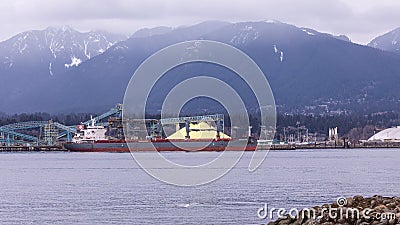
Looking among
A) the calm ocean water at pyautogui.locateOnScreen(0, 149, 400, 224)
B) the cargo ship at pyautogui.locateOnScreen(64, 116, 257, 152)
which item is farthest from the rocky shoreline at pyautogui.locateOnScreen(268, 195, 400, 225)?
the cargo ship at pyautogui.locateOnScreen(64, 116, 257, 152)

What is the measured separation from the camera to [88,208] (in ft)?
106

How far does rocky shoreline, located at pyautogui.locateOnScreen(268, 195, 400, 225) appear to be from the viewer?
17733 millimetres

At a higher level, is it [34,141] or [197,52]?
[197,52]

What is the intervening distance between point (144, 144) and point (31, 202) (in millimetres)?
67626

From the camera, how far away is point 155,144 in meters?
102

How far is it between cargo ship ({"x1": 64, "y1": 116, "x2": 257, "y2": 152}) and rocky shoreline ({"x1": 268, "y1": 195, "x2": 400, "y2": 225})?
8055cm

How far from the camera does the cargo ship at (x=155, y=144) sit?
337ft

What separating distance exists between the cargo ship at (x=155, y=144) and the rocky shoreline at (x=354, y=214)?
80.6 metres

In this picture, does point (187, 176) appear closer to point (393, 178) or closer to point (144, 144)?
point (393, 178)

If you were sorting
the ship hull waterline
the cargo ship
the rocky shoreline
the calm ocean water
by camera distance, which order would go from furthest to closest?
the cargo ship → the ship hull waterline → the calm ocean water → the rocky shoreline

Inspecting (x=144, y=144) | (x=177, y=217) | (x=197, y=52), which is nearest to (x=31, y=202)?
(x=177, y=217)

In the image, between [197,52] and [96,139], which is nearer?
[96,139]

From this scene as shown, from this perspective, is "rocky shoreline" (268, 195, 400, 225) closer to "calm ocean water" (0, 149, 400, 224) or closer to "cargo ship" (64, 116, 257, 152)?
"calm ocean water" (0, 149, 400, 224)

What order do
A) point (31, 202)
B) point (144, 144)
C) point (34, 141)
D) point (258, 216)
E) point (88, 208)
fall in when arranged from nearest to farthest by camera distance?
point (258, 216)
point (88, 208)
point (31, 202)
point (144, 144)
point (34, 141)
